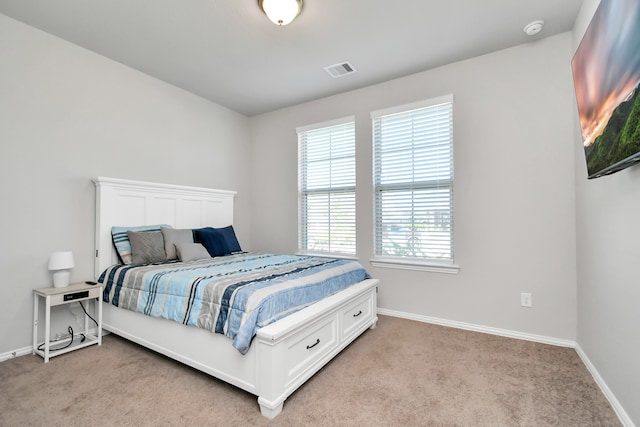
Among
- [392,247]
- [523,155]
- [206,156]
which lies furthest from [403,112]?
[206,156]

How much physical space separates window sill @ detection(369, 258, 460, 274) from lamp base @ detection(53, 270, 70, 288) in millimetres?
2944

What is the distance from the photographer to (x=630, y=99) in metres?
1.21

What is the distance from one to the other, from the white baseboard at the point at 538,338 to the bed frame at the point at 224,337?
0.61 meters

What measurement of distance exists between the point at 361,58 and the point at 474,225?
2022 mm

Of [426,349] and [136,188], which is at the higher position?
[136,188]

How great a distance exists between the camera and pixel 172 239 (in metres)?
3.12

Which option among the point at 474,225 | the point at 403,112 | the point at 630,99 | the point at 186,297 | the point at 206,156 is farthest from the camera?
the point at 206,156

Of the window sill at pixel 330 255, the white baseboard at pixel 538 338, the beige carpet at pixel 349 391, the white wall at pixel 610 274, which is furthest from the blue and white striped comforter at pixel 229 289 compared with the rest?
the white wall at pixel 610 274

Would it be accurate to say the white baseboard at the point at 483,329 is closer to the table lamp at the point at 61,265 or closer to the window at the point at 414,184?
the window at the point at 414,184

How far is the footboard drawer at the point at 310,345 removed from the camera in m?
1.82

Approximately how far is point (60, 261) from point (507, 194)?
3.96 meters

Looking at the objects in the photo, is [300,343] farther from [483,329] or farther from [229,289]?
[483,329]

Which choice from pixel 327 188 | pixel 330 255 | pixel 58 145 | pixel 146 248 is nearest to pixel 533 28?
pixel 327 188

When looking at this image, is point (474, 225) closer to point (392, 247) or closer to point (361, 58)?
point (392, 247)
